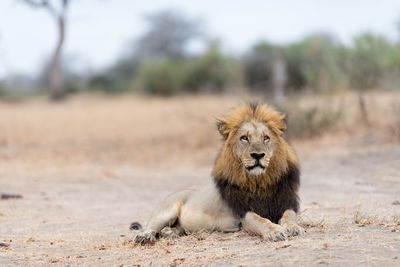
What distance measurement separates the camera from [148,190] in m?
9.18

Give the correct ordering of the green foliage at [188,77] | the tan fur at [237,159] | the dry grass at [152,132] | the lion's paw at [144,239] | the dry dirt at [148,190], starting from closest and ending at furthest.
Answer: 1. the dry dirt at [148,190]
2. the tan fur at [237,159]
3. the lion's paw at [144,239]
4. the dry grass at [152,132]
5. the green foliage at [188,77]

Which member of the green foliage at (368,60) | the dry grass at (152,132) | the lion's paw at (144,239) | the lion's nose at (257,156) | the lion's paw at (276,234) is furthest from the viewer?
the green foliage at (368,60)

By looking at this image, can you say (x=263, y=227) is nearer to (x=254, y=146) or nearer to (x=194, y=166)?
(x=254, y=146)

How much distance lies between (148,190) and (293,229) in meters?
4.84

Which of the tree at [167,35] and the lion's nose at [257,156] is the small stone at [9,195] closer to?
the lion's nose at [257,156]

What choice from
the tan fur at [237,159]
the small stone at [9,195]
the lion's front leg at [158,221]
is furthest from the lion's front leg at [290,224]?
the small stone at [9,195]

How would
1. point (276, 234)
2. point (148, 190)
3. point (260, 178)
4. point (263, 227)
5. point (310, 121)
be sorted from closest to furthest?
1. point (276, 234)
2. point (263, 227)
3. point (260, 178)
4. point (148, 190)
5. point (310, 121)

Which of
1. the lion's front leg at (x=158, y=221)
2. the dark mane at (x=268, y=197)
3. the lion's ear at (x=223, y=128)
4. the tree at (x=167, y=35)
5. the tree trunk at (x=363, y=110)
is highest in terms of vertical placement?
the tree at (x=167, y=35)

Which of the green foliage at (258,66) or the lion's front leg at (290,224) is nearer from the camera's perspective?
the lion's front leg at (290,224)

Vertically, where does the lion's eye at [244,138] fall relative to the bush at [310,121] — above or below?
above

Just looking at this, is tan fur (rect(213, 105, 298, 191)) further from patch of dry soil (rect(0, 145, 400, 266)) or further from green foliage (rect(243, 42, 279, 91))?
green foliage (rect(243, 42, 279, 91))

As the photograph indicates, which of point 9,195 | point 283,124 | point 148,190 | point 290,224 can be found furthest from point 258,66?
point 290,224

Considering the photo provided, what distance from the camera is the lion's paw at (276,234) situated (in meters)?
4.46

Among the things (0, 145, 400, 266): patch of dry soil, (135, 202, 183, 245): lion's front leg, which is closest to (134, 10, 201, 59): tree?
(0, 145, 400, 266): patch of dry soil
